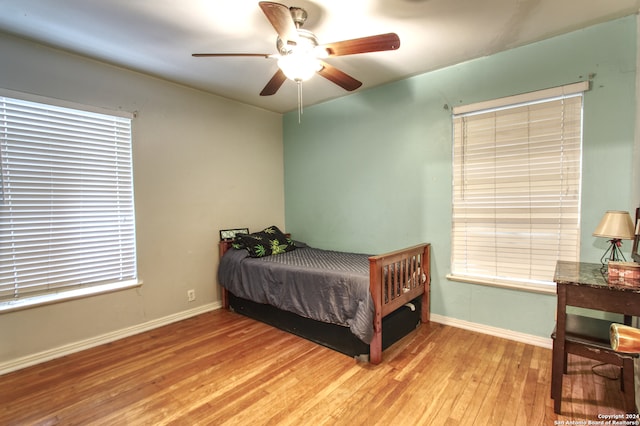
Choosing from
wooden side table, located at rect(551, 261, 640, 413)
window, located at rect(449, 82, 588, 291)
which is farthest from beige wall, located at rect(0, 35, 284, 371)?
wooden side table, located at rect(551, 261, 640, 413)

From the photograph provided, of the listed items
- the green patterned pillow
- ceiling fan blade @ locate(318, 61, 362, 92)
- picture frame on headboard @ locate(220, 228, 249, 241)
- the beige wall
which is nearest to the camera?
ceiling fan blade @ locate(318, 61, 362, 92)

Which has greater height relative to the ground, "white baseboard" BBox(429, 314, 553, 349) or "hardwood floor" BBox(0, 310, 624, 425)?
"white baseboard" BBox(429, 314, 553, 349)

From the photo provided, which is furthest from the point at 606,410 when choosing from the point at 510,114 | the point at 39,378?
the point at 39,378

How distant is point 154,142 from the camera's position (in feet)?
9.41

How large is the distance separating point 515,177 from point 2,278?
396 cm

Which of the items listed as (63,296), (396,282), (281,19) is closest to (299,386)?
(396,282)

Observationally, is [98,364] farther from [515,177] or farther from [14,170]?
[515,177]

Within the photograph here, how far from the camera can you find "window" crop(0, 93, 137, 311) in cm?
215

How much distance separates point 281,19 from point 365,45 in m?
0.49

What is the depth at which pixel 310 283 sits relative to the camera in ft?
8.13

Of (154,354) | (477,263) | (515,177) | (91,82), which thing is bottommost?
(154,354)

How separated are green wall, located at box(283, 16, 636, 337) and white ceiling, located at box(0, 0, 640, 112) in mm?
180

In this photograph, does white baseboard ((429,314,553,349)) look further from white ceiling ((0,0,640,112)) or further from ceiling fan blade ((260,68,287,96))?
ceiling fan blade ((260,68,287,96))

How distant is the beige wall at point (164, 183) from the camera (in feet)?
7.37
